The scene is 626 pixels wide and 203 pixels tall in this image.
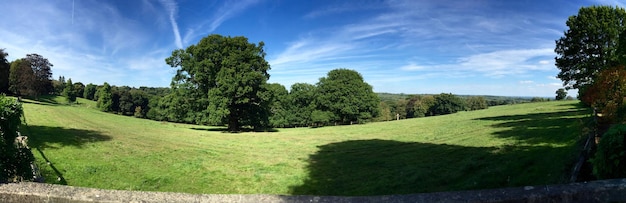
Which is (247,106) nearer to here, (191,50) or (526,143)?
(191,50)

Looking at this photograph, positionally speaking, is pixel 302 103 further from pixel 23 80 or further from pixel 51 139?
pixel 51 139

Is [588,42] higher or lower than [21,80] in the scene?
higher

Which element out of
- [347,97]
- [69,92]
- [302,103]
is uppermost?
[69,92]

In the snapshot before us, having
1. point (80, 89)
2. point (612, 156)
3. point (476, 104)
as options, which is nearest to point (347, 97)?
point (612, 156)

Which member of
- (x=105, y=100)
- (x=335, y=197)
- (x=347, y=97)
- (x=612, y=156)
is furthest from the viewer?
(x=105, y=100)

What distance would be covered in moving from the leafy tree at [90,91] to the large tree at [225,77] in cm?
8705

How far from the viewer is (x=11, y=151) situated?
20.8ft

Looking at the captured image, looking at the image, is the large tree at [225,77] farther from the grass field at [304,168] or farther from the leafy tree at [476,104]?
the leafy tree at [476,104]

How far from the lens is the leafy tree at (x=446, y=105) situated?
351 ft

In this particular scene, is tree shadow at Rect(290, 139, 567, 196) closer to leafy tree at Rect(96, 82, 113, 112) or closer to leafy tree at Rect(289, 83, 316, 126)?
leafy tree at Rect(289, 83, 316, 126)

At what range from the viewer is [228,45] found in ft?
133

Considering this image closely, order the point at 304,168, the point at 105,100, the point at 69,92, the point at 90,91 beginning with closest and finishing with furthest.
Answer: the point at 304,168
the point at 105,100
the point at 69,92
the point at 90,91

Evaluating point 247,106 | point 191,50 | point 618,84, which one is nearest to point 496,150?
point 618,84

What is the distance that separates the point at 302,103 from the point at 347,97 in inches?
468
